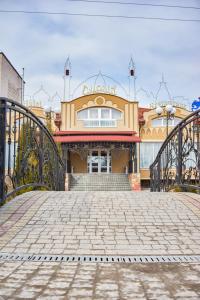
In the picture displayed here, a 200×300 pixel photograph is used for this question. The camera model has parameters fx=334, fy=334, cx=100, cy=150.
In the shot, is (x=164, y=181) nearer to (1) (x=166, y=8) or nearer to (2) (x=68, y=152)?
(1) (x=166, y=8)

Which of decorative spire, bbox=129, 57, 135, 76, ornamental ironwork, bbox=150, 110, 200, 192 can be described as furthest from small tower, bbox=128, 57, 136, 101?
ornamental ironwork, bbox=150, 110, 200, 192

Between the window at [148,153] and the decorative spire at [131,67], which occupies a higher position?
the decorative spire at [131,67]

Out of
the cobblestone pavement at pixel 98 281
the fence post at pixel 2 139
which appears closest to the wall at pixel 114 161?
the fence post at pixel 2 139

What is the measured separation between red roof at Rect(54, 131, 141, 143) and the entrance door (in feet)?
6.21

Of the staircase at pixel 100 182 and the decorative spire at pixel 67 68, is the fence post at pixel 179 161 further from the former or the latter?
the decorative spire at pixel 67 68

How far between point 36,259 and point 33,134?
3980 mm

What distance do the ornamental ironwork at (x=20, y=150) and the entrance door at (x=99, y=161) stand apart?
1745 cm

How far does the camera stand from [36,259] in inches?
132

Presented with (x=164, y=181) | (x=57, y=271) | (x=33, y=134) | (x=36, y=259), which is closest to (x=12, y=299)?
(x=57, y=271)

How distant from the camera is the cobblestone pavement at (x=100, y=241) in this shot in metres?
2.54

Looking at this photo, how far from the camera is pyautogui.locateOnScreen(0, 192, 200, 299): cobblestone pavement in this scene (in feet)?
8.35

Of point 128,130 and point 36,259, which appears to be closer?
point 36,259

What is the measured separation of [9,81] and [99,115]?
751cm

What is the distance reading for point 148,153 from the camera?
26031 mm
